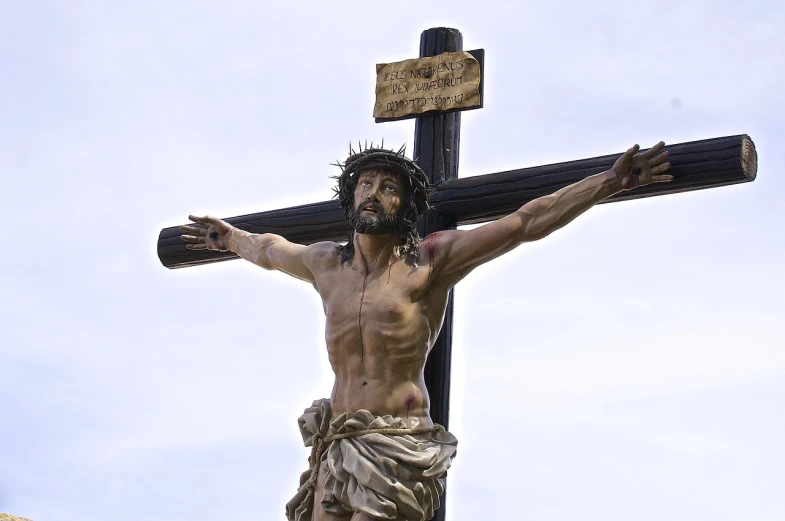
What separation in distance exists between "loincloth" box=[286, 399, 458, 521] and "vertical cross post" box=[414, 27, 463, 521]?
19.7 inches

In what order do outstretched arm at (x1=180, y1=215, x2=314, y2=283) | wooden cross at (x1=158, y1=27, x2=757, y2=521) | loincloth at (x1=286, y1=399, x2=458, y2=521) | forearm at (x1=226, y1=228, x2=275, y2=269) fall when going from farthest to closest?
forearm at (x1=226, y1=228, x2=275, y2=269)
outstretched arm at (x1=180, y1=215, x2=314, y2=283)
wooden cross at (x1=158, y1=27, x2=757, y2=521)
loincloth at (x1=286, y1=399, x2=458, y2=521)

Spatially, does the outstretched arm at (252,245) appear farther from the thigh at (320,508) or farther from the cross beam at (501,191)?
the thigh at (320,508)

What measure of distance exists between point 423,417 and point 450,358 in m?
0.81

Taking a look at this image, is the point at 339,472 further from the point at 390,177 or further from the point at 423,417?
the point at 390,177

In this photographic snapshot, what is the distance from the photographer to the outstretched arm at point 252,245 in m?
7.39

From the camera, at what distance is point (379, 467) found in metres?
6.59

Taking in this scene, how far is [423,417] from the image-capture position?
6816 mm

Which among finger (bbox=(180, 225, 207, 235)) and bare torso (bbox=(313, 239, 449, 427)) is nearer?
bare torso (bbox=(313, 239, 449, 427))

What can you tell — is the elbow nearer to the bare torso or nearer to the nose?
the bare torso

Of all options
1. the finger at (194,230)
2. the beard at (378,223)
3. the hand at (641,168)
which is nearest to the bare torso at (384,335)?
the beard at (378,223)

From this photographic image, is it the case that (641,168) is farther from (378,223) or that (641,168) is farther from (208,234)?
(208,234)

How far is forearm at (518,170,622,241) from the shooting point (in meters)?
6.81

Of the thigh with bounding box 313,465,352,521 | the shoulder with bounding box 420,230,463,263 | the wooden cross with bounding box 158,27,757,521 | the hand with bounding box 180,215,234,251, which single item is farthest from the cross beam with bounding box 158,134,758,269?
the thigh with bounding box 313,465,352,521

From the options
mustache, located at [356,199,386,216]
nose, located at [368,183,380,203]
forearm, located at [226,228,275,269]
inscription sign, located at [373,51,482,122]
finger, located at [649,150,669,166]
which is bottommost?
mustache, located at [356,199,386,216]
